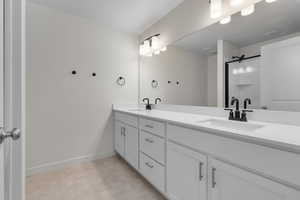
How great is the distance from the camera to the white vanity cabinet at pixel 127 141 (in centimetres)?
182

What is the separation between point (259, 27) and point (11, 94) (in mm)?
1812

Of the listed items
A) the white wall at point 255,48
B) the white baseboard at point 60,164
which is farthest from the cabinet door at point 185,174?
the white baseboard at point 60,164

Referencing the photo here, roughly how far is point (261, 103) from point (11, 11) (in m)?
1.76

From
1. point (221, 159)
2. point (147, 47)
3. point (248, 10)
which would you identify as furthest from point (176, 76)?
point (221, 159)

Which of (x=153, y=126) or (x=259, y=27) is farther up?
(x=259, y=27)

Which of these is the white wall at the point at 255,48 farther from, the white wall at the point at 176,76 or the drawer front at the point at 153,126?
the drawer front at the point at 153,126

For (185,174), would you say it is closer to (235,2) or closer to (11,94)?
(11,94)

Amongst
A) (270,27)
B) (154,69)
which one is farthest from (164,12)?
(270,27)

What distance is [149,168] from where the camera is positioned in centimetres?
154

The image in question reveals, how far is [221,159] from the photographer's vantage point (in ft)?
2.85

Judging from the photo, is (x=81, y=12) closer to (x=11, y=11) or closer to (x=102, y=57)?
(x=102, y=57)

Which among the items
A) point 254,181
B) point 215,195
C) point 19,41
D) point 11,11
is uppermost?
point 11,11

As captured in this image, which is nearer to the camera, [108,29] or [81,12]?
[81,12]

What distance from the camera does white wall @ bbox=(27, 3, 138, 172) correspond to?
194 centimetres
